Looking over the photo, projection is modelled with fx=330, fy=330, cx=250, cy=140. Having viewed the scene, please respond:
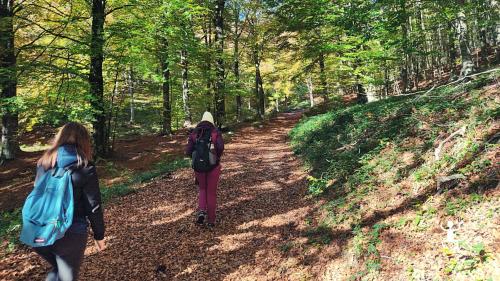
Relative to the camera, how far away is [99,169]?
46.0 feet

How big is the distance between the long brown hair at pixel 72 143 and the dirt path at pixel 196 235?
2555 millimetres

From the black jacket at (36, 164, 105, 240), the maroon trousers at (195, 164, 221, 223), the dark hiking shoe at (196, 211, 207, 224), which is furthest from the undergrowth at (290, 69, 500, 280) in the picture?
the black jacket at (36, 164, 105, 240)

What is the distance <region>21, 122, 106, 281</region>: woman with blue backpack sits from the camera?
10.3 feet

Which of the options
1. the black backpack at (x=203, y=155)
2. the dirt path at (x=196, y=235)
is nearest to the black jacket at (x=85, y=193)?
the dirt path at (x=196, y=235)

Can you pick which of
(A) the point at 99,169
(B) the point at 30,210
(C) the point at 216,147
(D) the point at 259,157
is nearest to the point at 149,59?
(A) the point at 99,169

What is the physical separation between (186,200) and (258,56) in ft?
78.4

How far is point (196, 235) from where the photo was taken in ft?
21.2

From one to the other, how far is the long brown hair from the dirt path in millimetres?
2555


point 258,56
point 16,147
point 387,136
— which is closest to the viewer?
point 387,136

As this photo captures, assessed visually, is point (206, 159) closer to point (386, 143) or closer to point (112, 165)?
point (386, 143)

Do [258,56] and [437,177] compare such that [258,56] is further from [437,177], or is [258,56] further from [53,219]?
[53,219]

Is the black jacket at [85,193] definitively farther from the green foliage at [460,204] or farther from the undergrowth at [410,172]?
the green foliage at [460,204]

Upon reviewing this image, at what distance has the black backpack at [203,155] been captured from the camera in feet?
20.7

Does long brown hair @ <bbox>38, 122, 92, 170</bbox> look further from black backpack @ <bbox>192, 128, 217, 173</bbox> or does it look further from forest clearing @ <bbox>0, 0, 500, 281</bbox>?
black backpack @ <bbox>192, 128, 217, 173</bbox>
